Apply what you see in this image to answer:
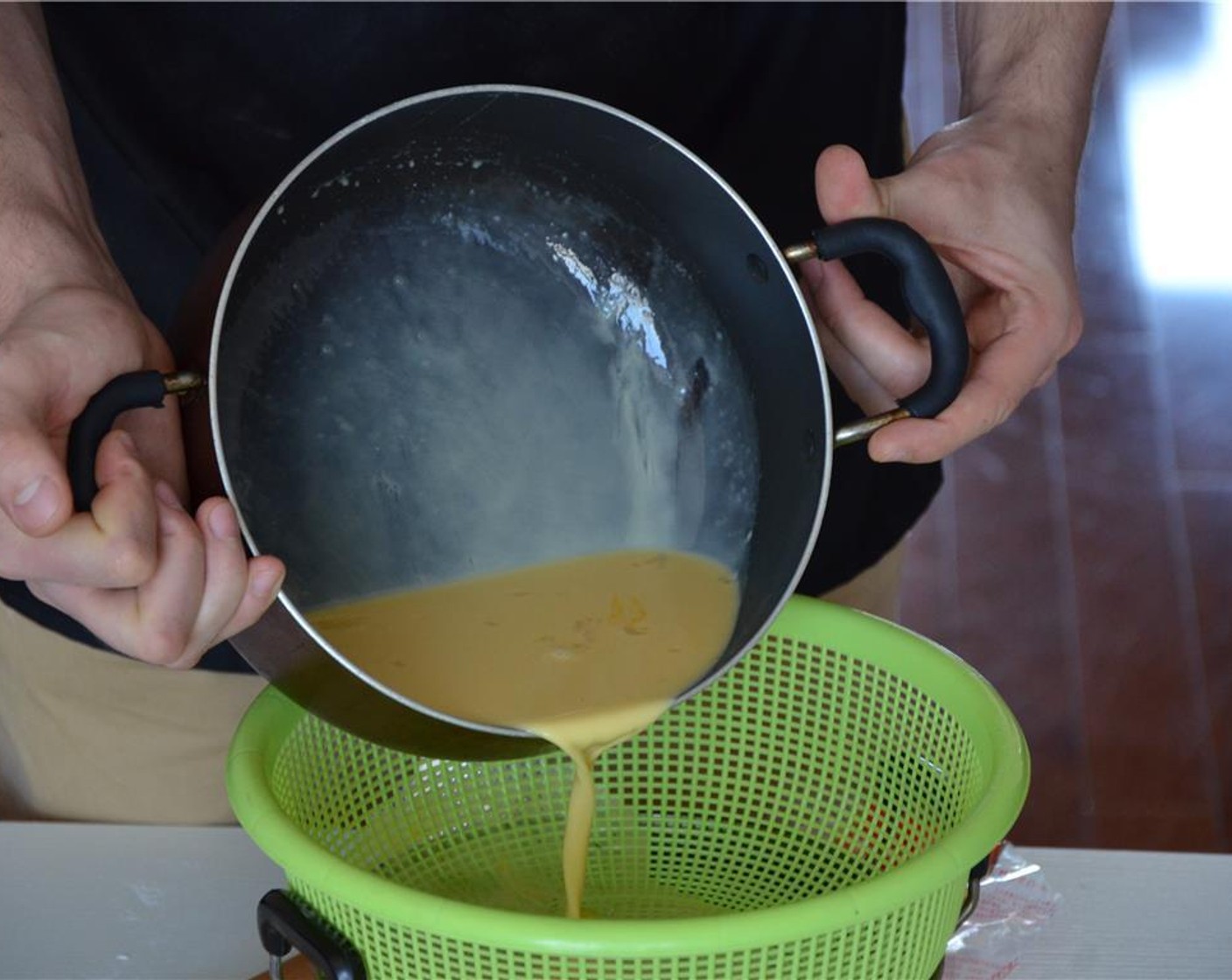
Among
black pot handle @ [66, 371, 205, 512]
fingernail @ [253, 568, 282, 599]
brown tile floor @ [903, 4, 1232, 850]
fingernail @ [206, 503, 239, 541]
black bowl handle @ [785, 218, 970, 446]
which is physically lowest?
brown tile floor @ [903, 4, 1232, 850]

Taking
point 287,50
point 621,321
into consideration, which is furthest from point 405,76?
point 621,321

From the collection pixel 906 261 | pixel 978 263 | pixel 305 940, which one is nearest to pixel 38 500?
pixel 305 940

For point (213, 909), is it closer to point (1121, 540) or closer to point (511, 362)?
point (511, 362)

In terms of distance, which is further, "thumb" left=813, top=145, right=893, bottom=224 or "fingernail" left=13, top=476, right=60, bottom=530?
"thumb" left=813, top=145, right=893, bottom=224

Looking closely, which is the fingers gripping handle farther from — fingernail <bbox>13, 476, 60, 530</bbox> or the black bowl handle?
fingernail <bbox>13, 476, 60, 530</bbox>

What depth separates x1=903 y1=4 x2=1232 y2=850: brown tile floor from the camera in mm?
1732

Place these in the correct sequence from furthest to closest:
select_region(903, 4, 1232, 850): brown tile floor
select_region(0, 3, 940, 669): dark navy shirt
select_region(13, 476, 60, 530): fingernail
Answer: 1. select_region(903, 4, 1232, 850): brown tile floor
2. select_region(0, 3, 940, 669): dark navy shirt
3. select_region(13, 476, 60, 530): fingernail

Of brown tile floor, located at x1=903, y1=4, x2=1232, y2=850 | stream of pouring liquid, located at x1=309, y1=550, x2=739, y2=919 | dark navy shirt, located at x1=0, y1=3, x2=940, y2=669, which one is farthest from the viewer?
brown tile floor, located at x1=903, y1=4, x2=1232, y2=850

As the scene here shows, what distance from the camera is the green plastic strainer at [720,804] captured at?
0.65 m

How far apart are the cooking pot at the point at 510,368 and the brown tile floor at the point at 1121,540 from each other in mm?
1021

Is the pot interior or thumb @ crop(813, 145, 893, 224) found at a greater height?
thumb @ crop(813, 145, 893, 224)

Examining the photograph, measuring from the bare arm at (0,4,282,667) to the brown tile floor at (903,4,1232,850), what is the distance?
1.19m

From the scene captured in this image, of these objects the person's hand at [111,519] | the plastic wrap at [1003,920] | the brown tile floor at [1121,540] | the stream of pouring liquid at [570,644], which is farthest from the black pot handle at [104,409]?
the brown tile floor at [1121,540]

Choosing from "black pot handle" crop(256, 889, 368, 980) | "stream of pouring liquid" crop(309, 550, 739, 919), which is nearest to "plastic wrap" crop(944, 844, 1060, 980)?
"stream of pouring liquid" crop(309, 550, 739, 919)
